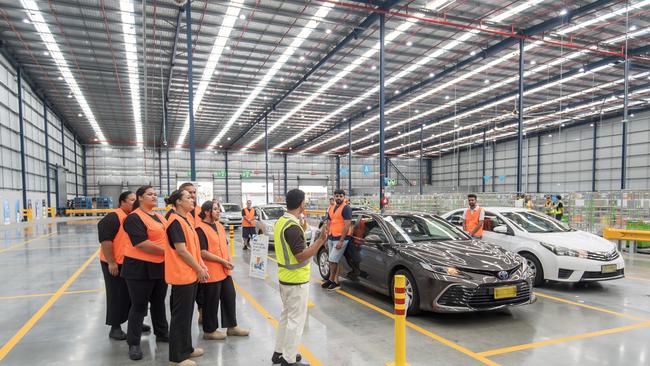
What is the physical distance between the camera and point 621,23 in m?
15.2

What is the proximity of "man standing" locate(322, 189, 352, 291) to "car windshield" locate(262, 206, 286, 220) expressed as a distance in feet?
19.3

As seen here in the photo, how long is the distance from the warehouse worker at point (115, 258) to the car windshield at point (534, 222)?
6.63 metres

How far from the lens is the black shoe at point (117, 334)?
4.32 m

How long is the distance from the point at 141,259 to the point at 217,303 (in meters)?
0.96

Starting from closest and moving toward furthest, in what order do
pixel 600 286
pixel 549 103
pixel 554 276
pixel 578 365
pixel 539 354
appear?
pixel 578 365 → pixel 539 354 → pixel 554 276 → pixel 600 286 → pixel 549 103

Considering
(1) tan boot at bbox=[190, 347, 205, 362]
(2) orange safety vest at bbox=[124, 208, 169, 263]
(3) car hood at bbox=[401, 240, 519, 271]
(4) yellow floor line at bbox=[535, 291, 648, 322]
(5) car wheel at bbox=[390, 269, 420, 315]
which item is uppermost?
(2) orange safety vest at bbox=[124, 208, 169, 263]

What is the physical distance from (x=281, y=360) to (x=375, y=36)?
15.6 meters

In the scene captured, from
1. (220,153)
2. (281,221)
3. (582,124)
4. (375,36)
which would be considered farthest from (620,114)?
(220,153)

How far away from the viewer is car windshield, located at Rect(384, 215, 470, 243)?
577 centimetres

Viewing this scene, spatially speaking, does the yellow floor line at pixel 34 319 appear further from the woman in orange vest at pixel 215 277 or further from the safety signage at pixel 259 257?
the safety signage at pixel 259 257

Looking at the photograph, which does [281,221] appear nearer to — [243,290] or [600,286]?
[243,290]

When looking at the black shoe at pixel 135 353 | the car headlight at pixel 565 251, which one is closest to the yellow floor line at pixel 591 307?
the car headlight at pixel 565 251

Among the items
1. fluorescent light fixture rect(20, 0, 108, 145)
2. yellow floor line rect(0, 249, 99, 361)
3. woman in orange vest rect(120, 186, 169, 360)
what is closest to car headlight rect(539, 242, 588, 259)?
woman in orange vest rect(120, 186, 169, 360)

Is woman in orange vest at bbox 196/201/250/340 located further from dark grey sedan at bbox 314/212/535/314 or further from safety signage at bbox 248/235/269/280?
dark grey sedan at bbox 314/212/535/314
